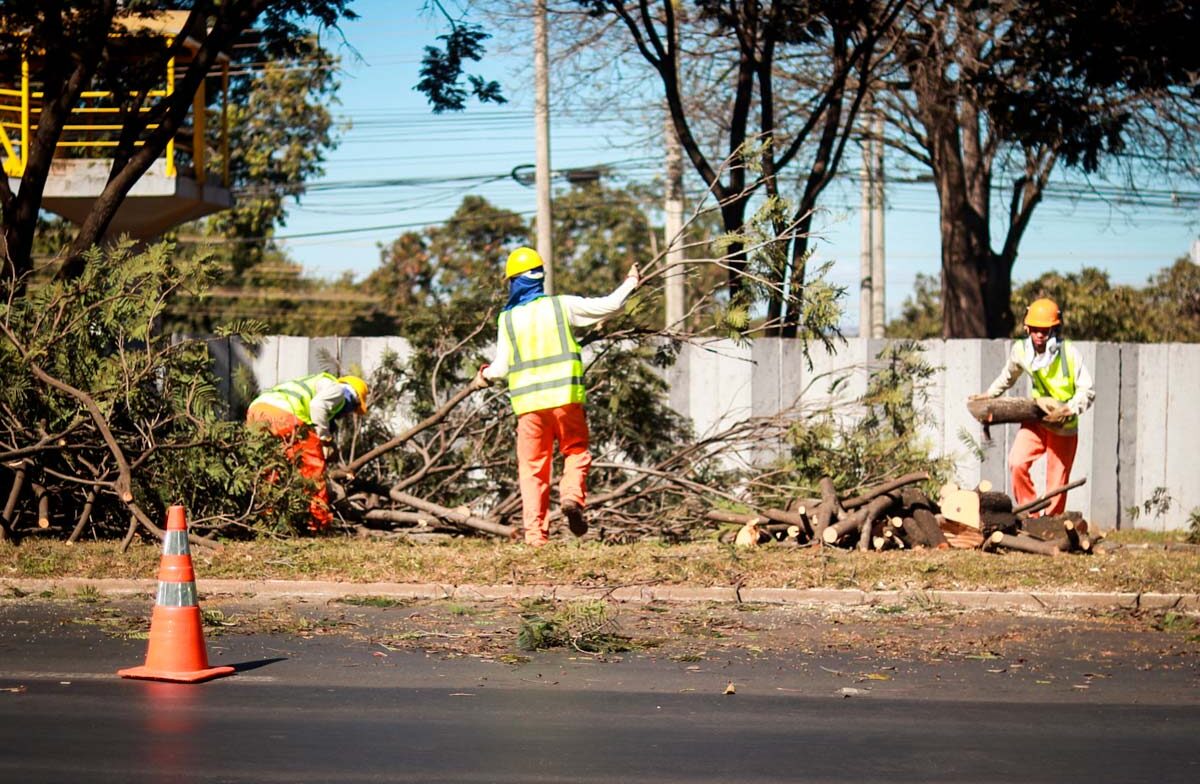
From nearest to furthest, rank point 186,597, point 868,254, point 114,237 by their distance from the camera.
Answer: point 186,597 < point 114,237 < point 868,254

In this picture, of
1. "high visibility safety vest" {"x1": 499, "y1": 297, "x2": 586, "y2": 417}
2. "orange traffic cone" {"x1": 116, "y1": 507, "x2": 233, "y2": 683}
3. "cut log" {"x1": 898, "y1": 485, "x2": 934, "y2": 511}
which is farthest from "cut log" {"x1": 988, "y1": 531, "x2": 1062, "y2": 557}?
"orange traffic cone" {"x1": 116, "y1": 507, "x2": 233, "y2": 683}

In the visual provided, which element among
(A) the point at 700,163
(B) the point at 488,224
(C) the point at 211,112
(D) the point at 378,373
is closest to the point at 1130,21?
(A) the point at 700,163

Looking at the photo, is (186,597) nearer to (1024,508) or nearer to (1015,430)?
(1024,508)

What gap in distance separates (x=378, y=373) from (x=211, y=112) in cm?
1833

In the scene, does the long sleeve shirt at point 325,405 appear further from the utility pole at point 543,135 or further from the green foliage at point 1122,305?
the green foliage at point 1122,305

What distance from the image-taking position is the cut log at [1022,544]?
1093 centimetres

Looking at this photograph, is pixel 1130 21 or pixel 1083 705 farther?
pixel 1130 21

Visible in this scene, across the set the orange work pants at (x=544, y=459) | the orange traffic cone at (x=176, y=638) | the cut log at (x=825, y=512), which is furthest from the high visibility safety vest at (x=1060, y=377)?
the orange traffic cone at (x=176, y=638)

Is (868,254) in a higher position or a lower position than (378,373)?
higher

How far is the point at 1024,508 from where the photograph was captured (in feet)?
39.0

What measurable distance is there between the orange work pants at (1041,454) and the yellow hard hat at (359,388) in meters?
5.59

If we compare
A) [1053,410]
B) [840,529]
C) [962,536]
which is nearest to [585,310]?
[840,529]

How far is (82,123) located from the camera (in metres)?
18.6

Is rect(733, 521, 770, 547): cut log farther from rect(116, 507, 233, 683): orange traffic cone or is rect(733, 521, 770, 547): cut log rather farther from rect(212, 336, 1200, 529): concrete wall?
rect(116, 507, 233, 683): orange traffic cone
